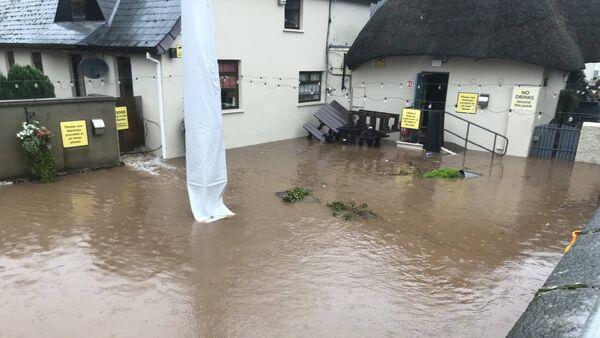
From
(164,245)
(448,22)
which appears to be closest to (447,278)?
(164,245)

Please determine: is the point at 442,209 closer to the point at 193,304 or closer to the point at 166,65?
the point at 193,304

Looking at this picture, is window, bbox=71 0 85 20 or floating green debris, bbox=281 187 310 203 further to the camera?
window, bbox=71 0 85 20

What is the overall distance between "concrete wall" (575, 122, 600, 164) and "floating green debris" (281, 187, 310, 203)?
9.08 meters

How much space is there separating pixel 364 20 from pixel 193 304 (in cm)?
1595

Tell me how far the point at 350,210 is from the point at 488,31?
29.4ft

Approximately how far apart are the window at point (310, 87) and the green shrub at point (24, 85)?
832 cm

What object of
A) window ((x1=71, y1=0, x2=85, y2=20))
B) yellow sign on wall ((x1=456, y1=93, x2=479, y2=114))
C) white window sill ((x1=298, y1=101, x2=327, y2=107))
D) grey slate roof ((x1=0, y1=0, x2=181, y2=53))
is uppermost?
window ((x1=71, y1=0, x2=85, y2=20))

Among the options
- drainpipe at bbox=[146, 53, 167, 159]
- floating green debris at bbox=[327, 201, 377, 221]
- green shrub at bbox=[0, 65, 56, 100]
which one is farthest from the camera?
green shrub at bbox=[0, 65, 56, 100]

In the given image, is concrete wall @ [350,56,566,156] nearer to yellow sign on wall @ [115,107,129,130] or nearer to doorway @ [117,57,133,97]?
doorway @ [117,57,133,97]

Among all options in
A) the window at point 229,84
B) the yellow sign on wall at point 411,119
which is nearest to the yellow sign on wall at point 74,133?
the window at point 229,84

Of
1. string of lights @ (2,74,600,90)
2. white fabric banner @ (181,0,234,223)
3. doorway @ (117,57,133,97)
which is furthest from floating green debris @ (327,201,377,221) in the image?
doorway @ (117,57,133,97)

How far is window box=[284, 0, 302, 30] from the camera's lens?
49.8 ft

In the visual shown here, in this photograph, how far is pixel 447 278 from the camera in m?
5.83

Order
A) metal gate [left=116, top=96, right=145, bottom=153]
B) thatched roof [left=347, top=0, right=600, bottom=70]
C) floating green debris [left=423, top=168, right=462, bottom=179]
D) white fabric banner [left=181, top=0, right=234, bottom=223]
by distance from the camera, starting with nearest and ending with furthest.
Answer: white fabric banner [left=181, top=0, right=234, bottom=223] < floating green debris [left=423, top=168, right=462, bottom=179] < metal gate [left=116, top=96, right=145, bottom=153] < thatched roof [left=347, top=0, right=600, bottom=70]
